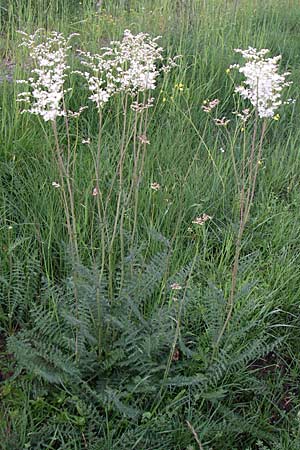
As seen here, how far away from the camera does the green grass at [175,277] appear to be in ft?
5.94

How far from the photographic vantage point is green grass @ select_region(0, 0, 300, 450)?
1.81 meters

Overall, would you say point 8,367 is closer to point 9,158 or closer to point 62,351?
point 62,351

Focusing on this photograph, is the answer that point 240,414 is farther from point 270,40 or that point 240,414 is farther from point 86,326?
point 270,40

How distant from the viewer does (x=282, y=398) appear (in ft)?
6.68

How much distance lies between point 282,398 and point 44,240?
1.14 m

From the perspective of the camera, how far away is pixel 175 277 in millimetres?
2154

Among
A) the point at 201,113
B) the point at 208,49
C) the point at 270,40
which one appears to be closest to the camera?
the point at 201,113

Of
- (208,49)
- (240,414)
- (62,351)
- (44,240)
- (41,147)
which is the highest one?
(208,49)

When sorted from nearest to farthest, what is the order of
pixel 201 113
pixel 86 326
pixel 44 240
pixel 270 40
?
pixel 86 326 → pixel 44 240 → pixel 201 113 → pixel 270 40

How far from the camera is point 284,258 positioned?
2.44 meters

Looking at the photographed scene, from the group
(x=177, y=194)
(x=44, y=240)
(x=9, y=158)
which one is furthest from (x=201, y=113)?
(x=44, y=240)

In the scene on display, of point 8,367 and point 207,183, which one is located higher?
point 207,183

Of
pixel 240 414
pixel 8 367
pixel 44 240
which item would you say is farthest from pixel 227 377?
pixel 44 240

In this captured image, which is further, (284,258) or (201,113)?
(201,113)
